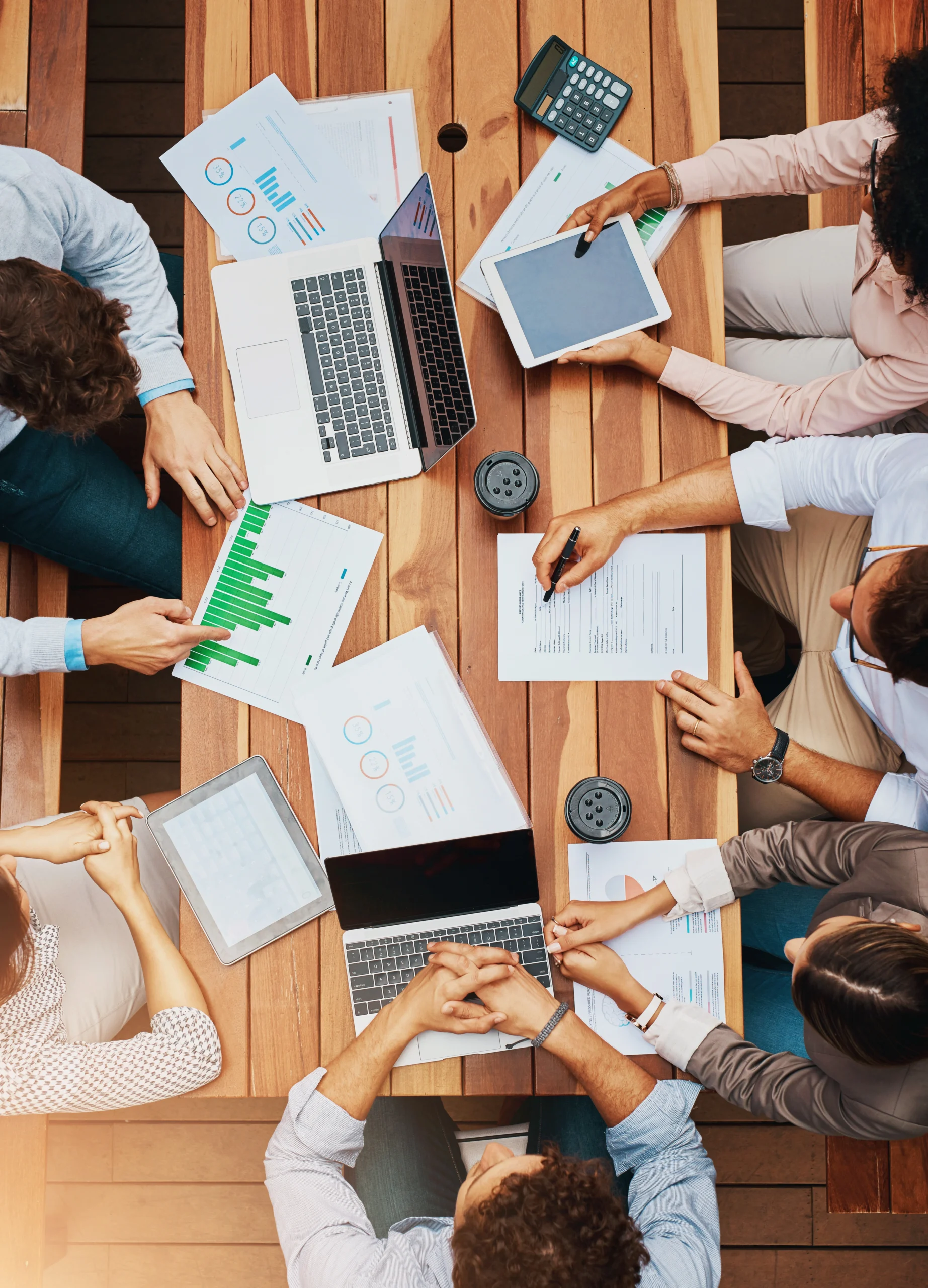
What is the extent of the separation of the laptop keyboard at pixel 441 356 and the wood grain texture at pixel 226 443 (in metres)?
0.35

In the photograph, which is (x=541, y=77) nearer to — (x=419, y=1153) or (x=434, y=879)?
(x=434, y=879)

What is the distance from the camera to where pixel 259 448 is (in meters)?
1.52

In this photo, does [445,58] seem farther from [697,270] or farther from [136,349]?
[136,349]

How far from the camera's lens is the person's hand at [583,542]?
1.46 meters

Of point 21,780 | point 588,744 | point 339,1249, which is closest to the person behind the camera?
point 339,1249

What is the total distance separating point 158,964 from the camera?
1.44 m

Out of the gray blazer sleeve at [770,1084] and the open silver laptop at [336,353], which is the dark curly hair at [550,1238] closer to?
the gray blazer sleeve at [770,1084]

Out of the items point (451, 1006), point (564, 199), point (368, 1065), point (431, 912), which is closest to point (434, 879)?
Result: point (431, 912)

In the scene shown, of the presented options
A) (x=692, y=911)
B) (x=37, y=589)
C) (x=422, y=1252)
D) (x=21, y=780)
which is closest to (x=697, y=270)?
(x=692, y=911)

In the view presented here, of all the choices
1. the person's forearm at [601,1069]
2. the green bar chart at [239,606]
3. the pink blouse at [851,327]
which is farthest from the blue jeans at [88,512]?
the person's forearm at [601,1069]

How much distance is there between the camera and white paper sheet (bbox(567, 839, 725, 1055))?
1.46 m

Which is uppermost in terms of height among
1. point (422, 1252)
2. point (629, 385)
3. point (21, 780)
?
point (629, 385)

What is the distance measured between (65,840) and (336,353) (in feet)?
3.08

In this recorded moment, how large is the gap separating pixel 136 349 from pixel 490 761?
36.5 inches
